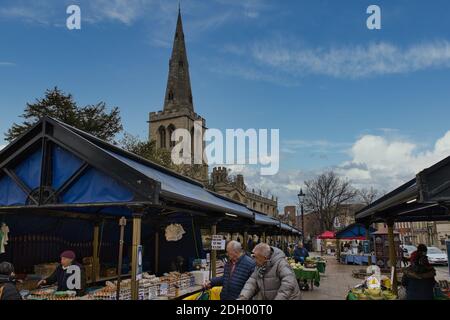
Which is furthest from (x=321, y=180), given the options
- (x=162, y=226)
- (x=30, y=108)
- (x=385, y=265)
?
(x=162, y=226)

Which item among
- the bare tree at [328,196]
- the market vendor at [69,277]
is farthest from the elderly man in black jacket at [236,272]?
the bare tree at [328,196]

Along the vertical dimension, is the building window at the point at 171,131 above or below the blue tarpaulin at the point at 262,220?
above

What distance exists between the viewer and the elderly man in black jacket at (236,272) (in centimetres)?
581

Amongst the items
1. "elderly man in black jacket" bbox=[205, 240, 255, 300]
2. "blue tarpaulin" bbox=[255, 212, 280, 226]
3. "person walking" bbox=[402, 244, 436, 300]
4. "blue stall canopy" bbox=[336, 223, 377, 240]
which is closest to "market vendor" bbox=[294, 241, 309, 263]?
"blue tarpaulin" bbox=[255, 212, 280, 226]

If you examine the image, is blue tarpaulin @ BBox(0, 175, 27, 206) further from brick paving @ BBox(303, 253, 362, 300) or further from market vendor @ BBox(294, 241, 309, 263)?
market vendor @ BBox(294, 241, 309, 263)

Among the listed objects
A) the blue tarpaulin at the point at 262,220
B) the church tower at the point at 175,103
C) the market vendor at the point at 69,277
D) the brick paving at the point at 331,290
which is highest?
the church tower at the point at 175,103

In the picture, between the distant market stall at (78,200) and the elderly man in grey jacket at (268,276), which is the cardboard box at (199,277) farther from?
the elderly man in grey jacket at (268,276)

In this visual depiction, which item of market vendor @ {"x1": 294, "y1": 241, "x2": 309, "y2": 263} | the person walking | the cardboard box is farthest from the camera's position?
market vendor @ {"x1": 294, "y1": 241, "x2": 309, "y2": 263}

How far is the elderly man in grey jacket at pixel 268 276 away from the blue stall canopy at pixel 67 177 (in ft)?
7.59

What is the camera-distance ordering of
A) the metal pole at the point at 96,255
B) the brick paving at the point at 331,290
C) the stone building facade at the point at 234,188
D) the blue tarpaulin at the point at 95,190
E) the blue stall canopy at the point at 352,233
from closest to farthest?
the blue tarpaulin at the point at 95,190, the metal pole at the point at 96,255, the brick paving at the point at 331,290, the blue stall canopy at the point at 352,233, the stone building facade at the point at 234,188

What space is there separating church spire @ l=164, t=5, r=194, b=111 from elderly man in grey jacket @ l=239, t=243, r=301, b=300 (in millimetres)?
81033

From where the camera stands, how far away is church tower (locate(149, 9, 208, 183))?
83.7 meters

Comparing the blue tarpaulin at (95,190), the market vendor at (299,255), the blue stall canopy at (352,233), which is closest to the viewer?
the blue tarpaulin at (95,190)
